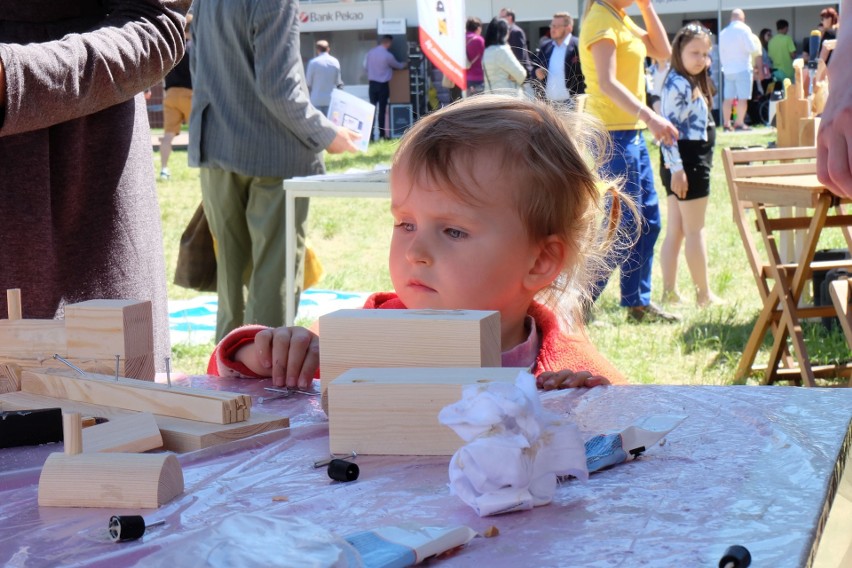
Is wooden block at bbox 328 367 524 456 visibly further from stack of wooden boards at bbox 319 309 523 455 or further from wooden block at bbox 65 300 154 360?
wooden block at bbox 65 300 154 360

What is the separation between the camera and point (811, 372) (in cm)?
418

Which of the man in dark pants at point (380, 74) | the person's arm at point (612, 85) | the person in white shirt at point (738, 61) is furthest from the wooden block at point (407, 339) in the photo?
the man in dark pants at point (380, 74)

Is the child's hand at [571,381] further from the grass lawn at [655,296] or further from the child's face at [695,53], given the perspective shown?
the child's face at [695,53]

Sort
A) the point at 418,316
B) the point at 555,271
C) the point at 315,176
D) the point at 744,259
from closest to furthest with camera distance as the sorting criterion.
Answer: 1. the point at 418,316
2. the point at 555,271
3. the point at 315,176
4. the point at 744,259

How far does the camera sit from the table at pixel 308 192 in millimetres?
4293

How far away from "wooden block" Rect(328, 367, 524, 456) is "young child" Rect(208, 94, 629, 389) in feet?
1.46

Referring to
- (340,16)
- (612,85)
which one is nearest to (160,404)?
(612,85)

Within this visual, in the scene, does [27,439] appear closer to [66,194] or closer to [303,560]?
[303,560]

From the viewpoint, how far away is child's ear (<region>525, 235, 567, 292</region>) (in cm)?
181

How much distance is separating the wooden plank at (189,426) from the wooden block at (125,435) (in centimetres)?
2

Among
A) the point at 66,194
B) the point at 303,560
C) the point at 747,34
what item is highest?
the point at 747,34

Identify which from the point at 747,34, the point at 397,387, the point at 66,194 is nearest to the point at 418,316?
the point at 397,387

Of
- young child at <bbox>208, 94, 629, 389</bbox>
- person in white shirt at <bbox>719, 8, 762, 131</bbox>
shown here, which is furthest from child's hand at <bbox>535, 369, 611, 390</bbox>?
person in white shirt at <bbox>719, 8, 762, 131</bbox>

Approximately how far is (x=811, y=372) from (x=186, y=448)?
141 inches
